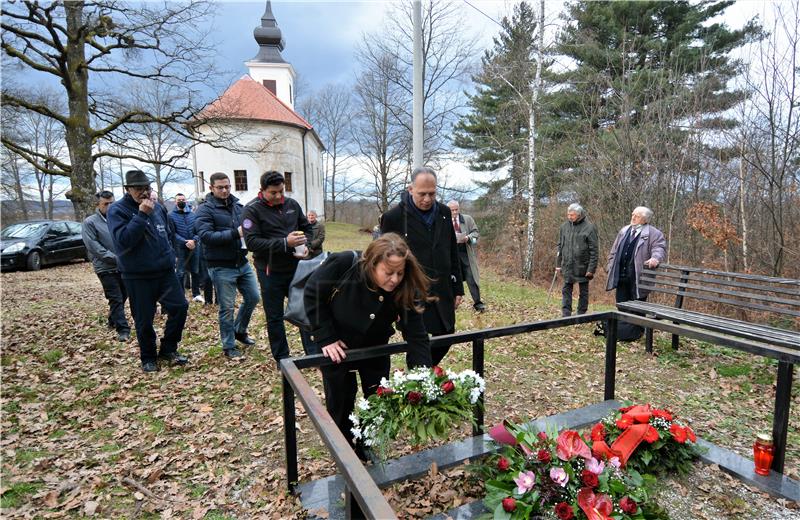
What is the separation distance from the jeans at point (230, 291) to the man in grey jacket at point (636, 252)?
16.0ft

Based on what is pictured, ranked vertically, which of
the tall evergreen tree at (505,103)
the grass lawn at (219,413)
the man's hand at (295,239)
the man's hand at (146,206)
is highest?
the tall evergreen tree at (505,103)

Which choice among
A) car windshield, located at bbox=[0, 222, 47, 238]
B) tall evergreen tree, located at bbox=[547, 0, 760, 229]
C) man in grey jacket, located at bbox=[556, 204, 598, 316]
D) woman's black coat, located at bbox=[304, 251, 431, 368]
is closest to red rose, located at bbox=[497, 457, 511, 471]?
woman's black coat, located at bbox=[304, 251, 431, 368]

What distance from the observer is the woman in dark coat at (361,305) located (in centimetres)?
258

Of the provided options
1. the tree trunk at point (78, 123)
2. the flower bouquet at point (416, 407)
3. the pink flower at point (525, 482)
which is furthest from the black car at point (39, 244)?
the pink flower at point (525, 482)

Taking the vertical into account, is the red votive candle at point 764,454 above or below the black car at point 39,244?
below

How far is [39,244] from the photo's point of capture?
1377cm

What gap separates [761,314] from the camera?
8656 millimetres

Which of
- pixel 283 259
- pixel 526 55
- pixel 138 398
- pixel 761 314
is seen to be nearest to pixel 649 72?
pixel 526 55

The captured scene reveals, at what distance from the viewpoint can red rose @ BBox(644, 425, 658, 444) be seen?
3.05m

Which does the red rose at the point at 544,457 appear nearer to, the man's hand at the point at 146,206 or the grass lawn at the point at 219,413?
the grass lawn at the point at 219,413

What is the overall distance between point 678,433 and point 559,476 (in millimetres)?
1312

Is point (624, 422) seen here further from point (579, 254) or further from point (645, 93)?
point (645, 93)

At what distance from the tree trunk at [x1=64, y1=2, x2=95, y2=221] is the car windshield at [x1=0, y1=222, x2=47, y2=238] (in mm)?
1727

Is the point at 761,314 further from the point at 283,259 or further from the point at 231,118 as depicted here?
the point at 231,118
